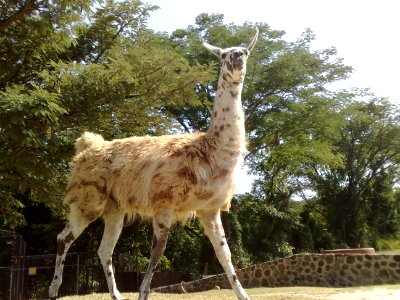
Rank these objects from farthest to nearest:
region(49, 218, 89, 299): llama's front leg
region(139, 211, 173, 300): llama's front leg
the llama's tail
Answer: the llama's tail < region(49, 218, 89, 299): llama's front leg < region(139, 211, 173, 300): llama's front leg

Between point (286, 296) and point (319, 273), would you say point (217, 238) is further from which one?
point (319, 273)

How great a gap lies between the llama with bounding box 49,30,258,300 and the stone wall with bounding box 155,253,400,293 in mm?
8357

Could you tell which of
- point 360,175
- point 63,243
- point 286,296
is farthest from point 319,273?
point 360,175

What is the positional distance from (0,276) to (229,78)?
1348cm

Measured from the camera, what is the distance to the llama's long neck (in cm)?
654

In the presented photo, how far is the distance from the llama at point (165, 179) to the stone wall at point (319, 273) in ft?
27.4

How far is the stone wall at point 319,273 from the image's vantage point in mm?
14336

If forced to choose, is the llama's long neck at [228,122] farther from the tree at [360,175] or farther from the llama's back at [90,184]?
the tree at [360,175]

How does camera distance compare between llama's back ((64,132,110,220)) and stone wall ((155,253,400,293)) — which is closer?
llama's back ((64,132,110,220))

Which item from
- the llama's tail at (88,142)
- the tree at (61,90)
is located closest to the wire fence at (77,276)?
the tree at (61,90)

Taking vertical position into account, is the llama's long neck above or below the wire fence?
above

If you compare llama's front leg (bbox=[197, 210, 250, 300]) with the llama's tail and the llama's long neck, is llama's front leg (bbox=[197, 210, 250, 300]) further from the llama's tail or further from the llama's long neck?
the llama's tail

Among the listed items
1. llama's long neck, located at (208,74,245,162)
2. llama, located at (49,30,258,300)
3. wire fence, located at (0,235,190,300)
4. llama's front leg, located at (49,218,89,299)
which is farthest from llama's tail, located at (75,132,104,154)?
wire fence, located at (0,235,190,300)

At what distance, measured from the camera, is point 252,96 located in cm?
2384
